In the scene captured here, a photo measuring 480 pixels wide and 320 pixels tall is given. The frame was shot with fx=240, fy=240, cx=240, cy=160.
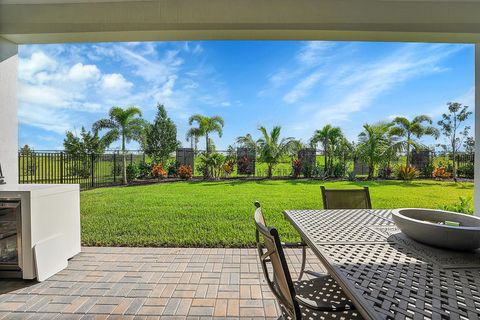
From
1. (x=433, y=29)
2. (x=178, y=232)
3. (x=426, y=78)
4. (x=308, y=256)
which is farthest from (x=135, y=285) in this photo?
(x=426, y=78)

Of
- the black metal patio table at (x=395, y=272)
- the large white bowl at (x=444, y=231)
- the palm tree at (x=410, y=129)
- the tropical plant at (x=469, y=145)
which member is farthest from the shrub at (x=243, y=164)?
the large white bowl at (x=444, y=231)

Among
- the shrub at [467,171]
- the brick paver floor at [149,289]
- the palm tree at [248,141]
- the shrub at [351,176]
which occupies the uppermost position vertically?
the palm tree at [248,141]

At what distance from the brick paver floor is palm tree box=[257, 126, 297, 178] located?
645 cm

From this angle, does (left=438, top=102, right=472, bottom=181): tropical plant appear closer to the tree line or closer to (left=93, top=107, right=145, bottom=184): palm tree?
the tree line

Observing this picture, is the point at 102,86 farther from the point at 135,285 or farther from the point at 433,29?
the point at 433,29

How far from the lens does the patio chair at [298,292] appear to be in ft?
3.25

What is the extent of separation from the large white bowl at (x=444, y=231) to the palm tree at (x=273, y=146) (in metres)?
8.06

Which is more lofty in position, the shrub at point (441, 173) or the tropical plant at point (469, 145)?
the tropical plant at point (469, 145)

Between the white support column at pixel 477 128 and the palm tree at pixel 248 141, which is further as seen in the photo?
the palm tree at pixel 248 141

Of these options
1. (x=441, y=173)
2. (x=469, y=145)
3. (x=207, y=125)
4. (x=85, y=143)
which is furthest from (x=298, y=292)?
(x=441, y=173)

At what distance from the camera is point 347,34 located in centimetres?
281

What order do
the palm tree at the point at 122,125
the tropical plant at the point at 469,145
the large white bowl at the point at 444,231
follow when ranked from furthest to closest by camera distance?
the palm tree at the point at 122,125, the tropical plant at the point at 469,145, the large white bowl at the point at 444,231

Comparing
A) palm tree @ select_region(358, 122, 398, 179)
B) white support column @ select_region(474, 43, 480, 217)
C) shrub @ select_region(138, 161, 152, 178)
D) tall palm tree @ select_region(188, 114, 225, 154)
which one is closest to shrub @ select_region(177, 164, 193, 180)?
shrub @ select_region(138, 161, 152, 178)

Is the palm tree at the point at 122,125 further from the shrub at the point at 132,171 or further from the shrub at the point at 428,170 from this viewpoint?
the shrub at the point at 428,170
